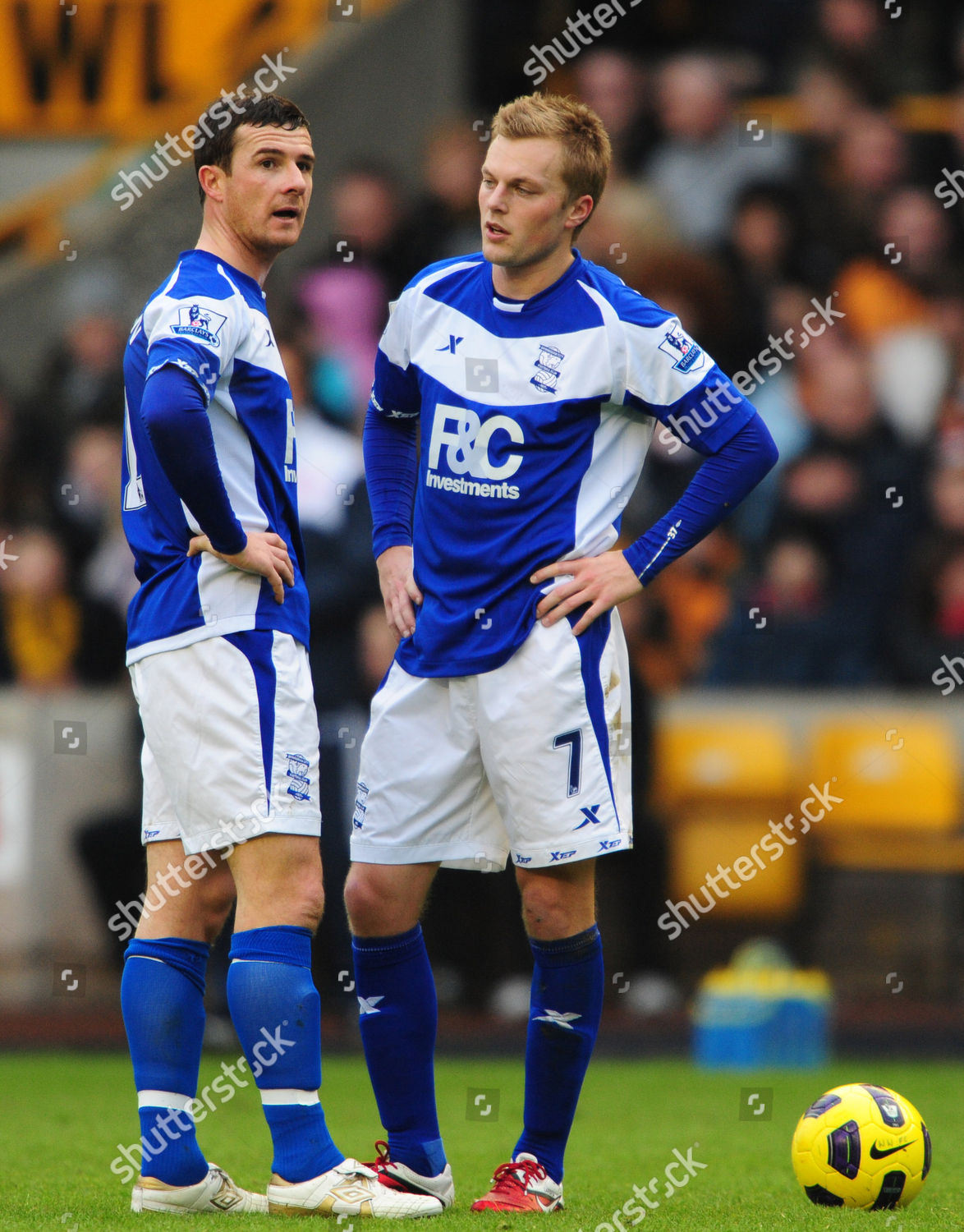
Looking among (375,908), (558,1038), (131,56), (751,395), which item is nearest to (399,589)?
(375,908)

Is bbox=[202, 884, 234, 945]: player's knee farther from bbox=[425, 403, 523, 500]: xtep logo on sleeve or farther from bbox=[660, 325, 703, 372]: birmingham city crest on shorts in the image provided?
bbox=[660, 325, 703, 372]: birmingham city crest on shorts

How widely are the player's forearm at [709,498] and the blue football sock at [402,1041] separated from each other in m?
0.97

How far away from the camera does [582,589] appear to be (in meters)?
3.96

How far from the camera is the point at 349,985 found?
286 inches

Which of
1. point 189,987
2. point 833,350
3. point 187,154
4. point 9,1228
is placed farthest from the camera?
point 187,154

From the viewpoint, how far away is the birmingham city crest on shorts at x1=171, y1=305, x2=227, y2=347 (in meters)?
3.66

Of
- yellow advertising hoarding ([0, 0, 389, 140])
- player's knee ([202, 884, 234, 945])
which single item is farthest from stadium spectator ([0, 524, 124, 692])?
player's knee ([202, 884, 234, 945])

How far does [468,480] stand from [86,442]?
489 centimetres

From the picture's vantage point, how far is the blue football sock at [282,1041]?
3.66m

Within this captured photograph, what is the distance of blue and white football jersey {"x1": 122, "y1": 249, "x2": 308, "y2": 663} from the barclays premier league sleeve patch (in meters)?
0.84

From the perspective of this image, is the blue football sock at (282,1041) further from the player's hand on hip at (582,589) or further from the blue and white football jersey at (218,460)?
the player's hand on hip at (582,589)

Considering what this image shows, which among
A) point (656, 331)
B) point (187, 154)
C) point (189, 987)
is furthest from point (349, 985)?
point (187, 154)

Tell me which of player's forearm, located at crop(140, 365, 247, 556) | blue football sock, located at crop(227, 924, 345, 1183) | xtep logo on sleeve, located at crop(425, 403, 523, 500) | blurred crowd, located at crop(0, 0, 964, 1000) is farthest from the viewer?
blurred crowd, located at crop(0, 0, 964, 1000)

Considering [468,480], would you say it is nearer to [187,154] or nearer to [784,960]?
[784,960]
